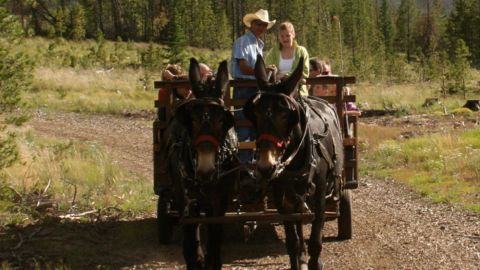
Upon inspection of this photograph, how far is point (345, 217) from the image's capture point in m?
8.23

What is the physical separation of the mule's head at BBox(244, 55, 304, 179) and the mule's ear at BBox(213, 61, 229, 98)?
1.34 feet

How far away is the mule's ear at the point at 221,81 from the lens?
576 cm

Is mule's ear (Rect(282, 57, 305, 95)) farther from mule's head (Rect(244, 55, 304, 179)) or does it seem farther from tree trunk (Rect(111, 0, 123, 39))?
tree trunk (Rect(111, 0, 123, 39))

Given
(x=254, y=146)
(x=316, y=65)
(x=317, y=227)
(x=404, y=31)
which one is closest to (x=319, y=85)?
(x=316, y=65)

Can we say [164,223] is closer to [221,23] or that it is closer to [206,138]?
A: [206,138]

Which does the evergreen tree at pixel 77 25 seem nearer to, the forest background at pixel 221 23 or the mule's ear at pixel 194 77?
the forest background at pixel 221 23

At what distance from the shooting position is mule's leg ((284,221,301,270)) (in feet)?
19.9

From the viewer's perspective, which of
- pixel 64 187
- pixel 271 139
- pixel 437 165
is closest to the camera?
pixel 271 139

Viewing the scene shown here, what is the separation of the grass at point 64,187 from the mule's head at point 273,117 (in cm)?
456

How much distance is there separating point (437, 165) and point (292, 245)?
883cm

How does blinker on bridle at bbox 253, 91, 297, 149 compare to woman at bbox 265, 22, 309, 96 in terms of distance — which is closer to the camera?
blinker on bridle at bbox 253, 91, 297, 149

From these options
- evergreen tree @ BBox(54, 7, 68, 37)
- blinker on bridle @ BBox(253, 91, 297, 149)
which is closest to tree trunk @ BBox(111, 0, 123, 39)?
evergreen tree @ BBox(54, 7, 68, 37)

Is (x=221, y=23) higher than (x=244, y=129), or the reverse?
(x=221, y=23)

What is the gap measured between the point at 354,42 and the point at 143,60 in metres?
33.4
